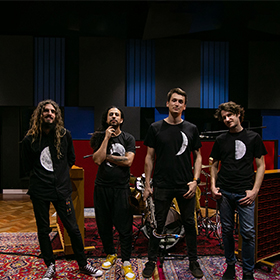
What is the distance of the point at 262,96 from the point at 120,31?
11.6 feet

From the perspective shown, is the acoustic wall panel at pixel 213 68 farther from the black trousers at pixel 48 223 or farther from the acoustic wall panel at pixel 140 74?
the black trousers at pixel 48 223

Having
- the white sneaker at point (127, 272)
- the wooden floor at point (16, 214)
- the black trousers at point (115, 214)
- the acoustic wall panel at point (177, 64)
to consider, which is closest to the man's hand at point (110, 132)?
the black trousers at point (115, 214)

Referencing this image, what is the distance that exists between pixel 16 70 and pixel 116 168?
4378 mm

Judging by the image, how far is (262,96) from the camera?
17.9ft

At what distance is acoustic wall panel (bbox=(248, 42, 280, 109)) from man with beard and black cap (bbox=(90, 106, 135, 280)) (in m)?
4.29

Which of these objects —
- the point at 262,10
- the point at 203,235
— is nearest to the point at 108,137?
the point at 203,235

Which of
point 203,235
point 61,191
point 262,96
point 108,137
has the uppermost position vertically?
point 262,96

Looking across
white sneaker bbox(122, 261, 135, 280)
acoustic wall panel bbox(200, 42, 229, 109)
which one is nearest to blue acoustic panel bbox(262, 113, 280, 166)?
acoustic wall panel bbox(200, 42, 229, 109)

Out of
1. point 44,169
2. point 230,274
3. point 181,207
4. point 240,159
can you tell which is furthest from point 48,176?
point 230,274

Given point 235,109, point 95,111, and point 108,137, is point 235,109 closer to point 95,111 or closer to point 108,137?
point 108,137

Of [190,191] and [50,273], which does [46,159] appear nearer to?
[50,273]

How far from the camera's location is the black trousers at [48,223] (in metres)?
2.02

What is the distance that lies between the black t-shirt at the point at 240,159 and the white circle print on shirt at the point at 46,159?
4.94 ft

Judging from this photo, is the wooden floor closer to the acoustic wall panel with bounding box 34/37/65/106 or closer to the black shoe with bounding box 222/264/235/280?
the acoustic wall panel with bounding box 34/37/65/106
